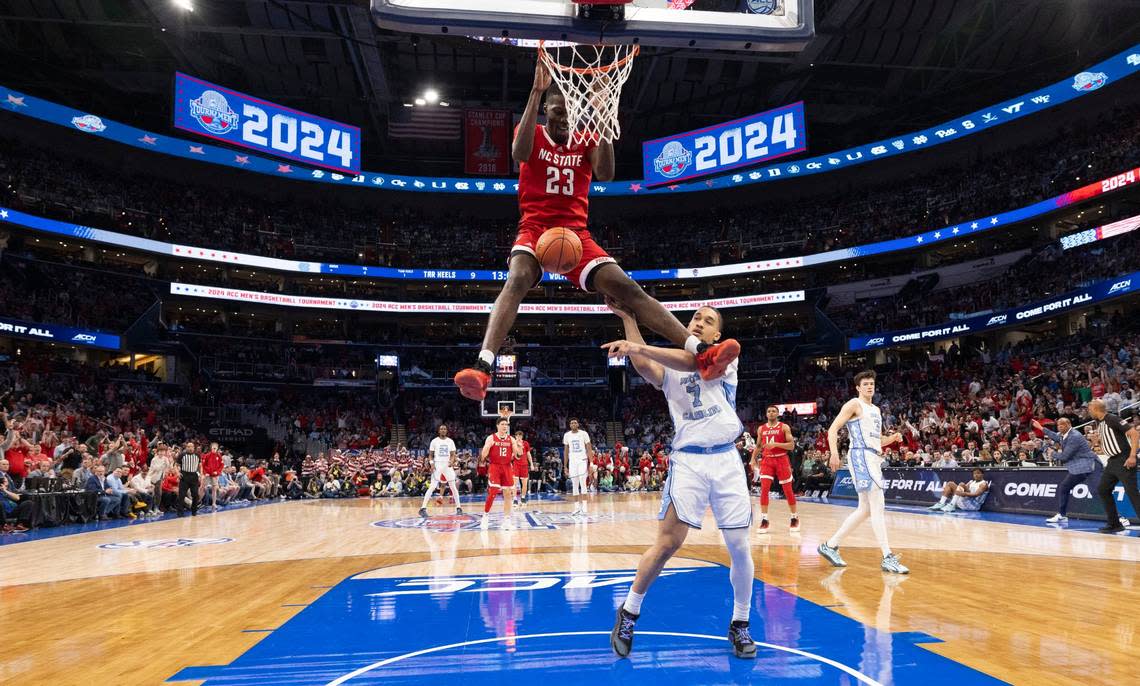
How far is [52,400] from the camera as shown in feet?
83.9

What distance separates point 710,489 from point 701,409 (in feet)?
1.63

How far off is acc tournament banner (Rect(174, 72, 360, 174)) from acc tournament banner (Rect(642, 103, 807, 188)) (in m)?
14.3

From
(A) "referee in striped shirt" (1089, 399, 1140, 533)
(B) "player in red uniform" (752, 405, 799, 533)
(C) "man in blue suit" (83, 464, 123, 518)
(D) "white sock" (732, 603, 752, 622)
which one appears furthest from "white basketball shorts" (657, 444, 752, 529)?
(C) "man in blue suit" (83, 464, 123, 518)

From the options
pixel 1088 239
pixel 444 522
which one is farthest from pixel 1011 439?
pixel 444 522

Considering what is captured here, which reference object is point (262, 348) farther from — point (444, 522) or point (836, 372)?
point (836, 372)

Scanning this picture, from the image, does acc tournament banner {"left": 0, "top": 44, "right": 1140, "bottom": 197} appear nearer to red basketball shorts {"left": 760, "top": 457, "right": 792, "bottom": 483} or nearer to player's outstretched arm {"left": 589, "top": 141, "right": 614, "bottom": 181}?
red basketball shorts {"left": 760, "top": 457, "right": 792, "bottom": 483}

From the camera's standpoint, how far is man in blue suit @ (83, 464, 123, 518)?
48.9ft

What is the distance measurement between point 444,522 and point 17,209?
26.4m

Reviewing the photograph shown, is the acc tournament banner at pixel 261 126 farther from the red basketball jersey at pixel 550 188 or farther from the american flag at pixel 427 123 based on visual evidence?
the red basketball jersey at pixel 550 188

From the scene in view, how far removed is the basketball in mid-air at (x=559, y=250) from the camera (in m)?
4.37

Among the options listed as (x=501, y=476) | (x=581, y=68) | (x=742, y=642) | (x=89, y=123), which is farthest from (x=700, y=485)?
(x=89, y=123)

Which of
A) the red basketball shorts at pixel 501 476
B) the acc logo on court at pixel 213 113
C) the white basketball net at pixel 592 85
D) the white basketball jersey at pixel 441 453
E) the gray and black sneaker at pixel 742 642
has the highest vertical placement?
the acc logo on court at pixel 213 113

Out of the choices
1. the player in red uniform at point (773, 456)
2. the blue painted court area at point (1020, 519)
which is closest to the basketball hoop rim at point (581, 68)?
the player in red uniform at point (773, 456)

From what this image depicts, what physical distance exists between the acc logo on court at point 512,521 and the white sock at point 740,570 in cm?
836
